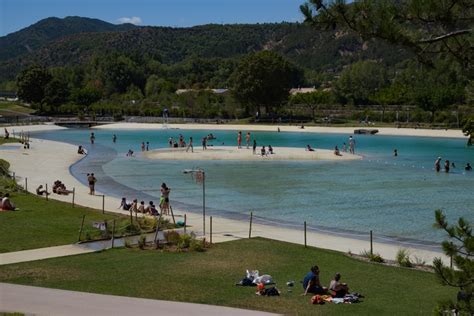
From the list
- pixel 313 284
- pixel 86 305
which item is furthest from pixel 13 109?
pixel 86 305

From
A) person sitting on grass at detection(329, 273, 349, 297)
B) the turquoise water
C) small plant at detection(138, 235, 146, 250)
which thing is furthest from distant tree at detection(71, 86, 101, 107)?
person sitting on grass at detection(329, 273, 349, 297)

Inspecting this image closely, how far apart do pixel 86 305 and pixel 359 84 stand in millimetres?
128104

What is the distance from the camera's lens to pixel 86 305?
16.6 m

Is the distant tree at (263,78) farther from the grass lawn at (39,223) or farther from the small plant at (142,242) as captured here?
the small plant at (142,242)

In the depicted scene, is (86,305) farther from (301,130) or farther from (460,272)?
(301,130)

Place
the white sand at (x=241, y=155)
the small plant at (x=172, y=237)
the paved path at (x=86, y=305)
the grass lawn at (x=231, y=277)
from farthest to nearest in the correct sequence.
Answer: the white sand at (x=241, y=155)
the small plant at (x=172, y=237)
the grass lawn at (x=231, y=277)
the paved path at (x=86, y=305)

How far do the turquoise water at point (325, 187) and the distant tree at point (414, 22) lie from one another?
18.5 metres

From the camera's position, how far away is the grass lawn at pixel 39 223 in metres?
24.9

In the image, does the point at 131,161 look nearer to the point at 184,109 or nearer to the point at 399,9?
the point at 399,9

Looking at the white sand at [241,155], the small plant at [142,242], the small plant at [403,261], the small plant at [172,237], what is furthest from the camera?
the white sand at [241,155]

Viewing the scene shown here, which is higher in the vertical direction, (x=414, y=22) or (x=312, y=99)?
(x=414, y=22)

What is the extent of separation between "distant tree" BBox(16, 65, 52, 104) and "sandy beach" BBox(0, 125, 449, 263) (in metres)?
76.5

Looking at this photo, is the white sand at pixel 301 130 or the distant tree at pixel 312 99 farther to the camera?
the distant tree at pixel 312 99

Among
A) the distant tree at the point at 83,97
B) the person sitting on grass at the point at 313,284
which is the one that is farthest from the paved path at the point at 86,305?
the distant tree at the point at 83,97
